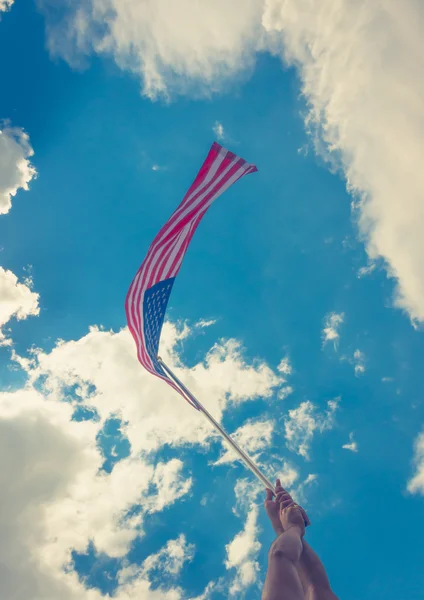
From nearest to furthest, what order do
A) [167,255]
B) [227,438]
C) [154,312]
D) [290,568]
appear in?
[290,568], [227,438], [167,255], [154,312]

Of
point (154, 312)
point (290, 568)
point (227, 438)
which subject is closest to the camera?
point (290, 568)

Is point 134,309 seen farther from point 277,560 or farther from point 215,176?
point 277,560

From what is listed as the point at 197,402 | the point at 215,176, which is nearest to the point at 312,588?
the point at 197,402

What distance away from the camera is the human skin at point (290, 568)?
5.18m

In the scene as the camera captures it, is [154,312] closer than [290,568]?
No

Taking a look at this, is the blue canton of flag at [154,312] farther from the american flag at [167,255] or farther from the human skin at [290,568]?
the human skin at [290,568]

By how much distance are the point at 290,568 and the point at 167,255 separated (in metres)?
11.3

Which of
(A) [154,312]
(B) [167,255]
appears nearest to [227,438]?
(A) [154,312]

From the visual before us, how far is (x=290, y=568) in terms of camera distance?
5.69m

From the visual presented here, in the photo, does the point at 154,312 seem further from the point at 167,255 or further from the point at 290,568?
the point at 290,568

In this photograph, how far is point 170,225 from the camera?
1459cm

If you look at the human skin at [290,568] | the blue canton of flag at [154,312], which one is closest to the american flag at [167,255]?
the blue canton of flag at [154,312]

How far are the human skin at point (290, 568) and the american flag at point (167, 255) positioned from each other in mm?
5968

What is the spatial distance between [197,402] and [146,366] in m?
3.17
